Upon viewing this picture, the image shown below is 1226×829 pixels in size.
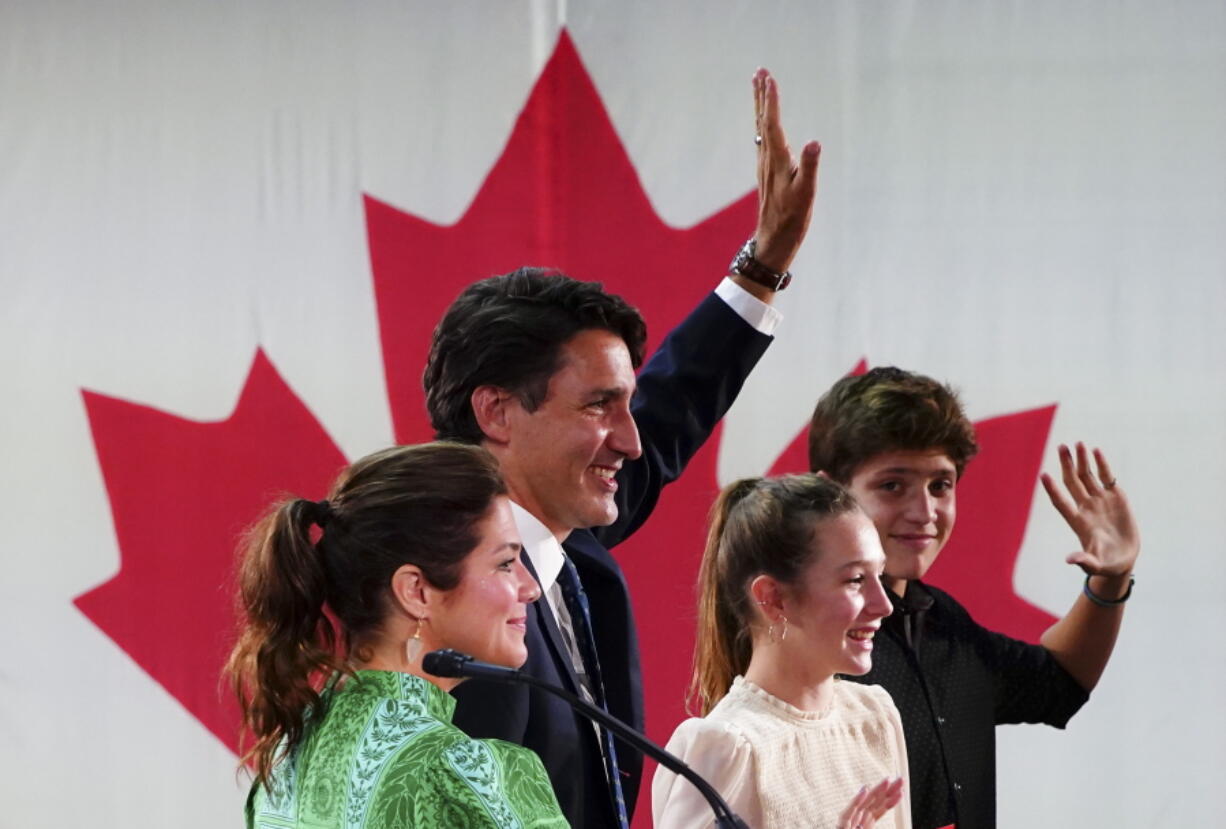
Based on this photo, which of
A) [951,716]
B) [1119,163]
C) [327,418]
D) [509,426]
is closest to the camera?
[509,426]

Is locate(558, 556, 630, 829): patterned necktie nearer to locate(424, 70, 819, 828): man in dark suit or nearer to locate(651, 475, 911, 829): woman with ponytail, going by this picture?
locate(424, 70, 819, 828): man in dark suit

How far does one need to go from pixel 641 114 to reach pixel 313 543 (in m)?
1.78

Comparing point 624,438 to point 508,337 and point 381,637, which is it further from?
point 381,637

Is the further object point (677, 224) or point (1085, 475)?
point (677, 224)

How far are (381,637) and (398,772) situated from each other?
196 millimetres

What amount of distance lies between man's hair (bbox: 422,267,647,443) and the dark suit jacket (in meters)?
0.22

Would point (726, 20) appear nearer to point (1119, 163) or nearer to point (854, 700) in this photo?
point (1119, 163)

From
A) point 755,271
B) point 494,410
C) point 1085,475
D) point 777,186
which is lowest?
point 1085,475

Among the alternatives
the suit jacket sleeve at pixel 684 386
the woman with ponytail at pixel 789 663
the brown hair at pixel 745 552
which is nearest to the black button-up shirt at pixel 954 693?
the woman with ponytail at pixel 789 663

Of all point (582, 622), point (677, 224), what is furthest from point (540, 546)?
point (677, 224)

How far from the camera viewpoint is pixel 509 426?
1.82 meters

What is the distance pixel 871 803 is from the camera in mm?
1517

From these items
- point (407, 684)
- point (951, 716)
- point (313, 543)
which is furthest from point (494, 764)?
point (951, 716)

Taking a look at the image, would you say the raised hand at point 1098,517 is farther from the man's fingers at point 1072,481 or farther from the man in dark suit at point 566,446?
the man in dark suit at point 566,446
